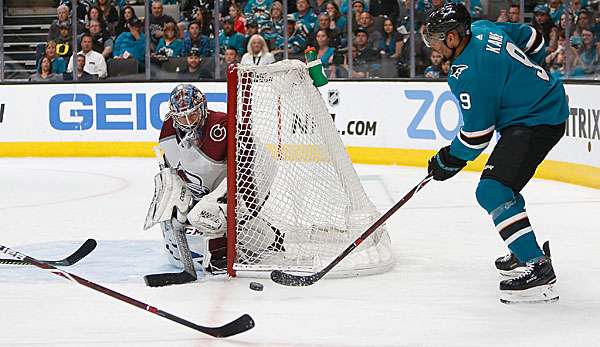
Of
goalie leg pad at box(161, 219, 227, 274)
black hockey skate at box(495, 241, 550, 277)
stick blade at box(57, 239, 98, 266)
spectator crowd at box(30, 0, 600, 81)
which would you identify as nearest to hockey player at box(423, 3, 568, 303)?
black hockey skate at box(495, 241, 550, 277)

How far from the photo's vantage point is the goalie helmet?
4102mm

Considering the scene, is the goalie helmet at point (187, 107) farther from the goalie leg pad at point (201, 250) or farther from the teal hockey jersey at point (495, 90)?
the teal hockey jersey at point (495, 90)

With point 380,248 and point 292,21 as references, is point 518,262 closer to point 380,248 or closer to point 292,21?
point 380,248

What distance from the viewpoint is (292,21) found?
30.9 ft

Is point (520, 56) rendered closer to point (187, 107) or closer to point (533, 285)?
point (533, 285)

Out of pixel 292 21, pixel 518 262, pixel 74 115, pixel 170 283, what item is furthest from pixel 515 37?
pixel 74 115

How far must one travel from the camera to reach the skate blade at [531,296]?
3756mm

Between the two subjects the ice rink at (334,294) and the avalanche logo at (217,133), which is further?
the avalanche logo at (217,133)

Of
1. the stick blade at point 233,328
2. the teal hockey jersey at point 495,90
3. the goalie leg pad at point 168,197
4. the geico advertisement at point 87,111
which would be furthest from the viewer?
the geico advertisement at point 87,111

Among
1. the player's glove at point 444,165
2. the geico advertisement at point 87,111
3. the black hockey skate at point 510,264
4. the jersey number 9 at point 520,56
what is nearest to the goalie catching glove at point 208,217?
the player's glove at point 444,165

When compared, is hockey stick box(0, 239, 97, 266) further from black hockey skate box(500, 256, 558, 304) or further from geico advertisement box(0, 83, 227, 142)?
geico advertisement box(0, 83, 227, 142)

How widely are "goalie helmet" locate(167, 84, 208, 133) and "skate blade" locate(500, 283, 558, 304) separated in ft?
4.31

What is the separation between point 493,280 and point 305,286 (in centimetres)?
73

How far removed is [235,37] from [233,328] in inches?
258
